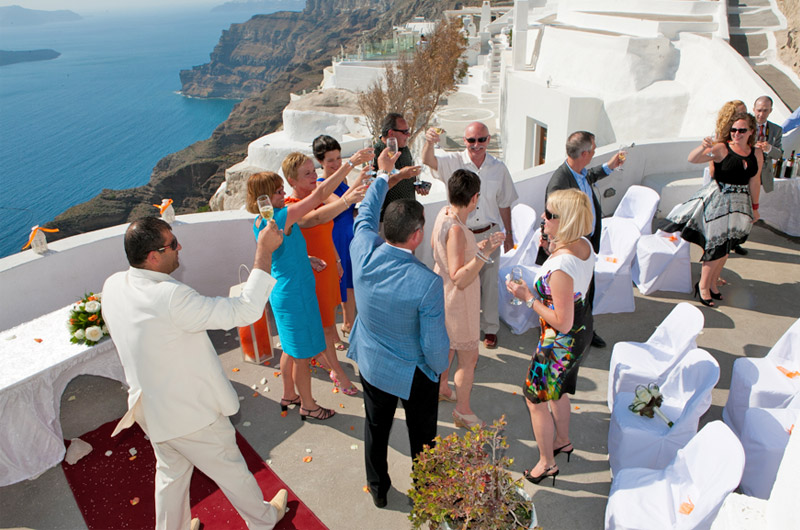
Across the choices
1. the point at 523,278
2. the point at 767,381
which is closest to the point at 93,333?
the point at 523,278

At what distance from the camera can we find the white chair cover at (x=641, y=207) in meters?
5.86

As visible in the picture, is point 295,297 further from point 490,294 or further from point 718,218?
point 718,218

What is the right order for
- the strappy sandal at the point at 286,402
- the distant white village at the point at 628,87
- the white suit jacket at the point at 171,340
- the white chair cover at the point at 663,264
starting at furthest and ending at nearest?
the distant white village at the point at 628,87, the white chair cover at the point at 663,264, the strappy sandal at the point at 286,402, the white suit jacket at the point at 171,340

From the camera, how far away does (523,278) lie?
16.6 ft

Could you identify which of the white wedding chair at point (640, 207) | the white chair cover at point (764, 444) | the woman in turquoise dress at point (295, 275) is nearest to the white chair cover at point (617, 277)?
the white wedding chair at point (640, 207)

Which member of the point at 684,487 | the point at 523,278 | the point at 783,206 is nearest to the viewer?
the point at 684,487

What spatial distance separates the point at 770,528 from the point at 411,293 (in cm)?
161

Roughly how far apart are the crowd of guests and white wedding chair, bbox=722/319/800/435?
4.14 feet

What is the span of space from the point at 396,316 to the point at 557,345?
1.07m

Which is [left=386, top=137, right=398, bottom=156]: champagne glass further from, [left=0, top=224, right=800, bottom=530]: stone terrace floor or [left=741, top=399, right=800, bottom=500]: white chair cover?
[left=741, top=399, right=800, bottom=500]: white chair cover

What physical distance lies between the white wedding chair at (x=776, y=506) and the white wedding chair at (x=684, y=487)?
2.74 feet

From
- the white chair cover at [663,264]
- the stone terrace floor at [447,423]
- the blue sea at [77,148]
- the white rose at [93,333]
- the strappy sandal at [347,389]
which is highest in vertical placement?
the white rose at [93,333]

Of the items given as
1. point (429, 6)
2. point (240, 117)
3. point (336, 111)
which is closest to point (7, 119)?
point (240, 117)

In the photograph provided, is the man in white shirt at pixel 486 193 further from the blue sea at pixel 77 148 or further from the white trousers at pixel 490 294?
the blue sea at pixel 77 148
